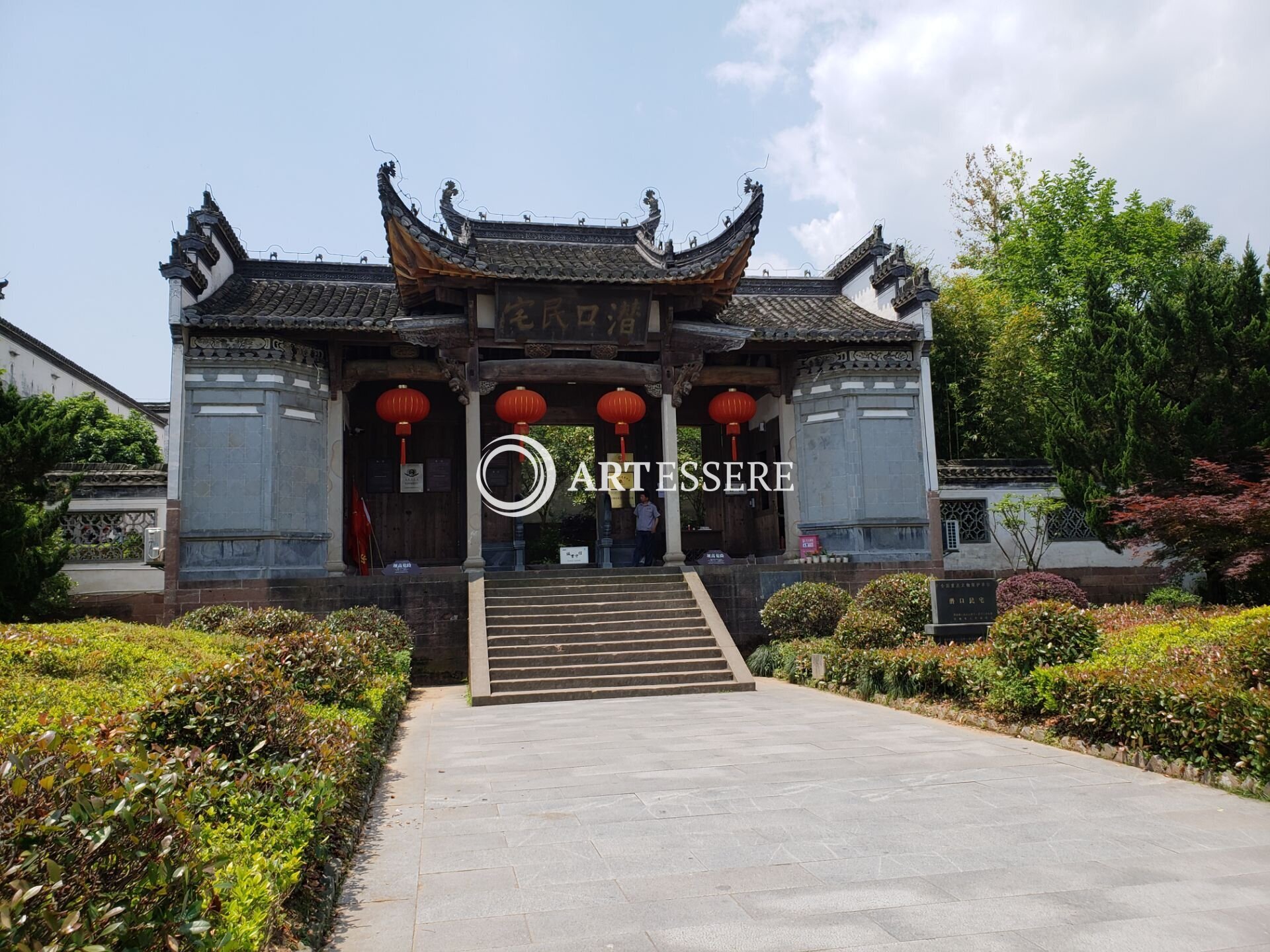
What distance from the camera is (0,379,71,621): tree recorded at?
10.0m

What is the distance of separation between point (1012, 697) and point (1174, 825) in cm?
269

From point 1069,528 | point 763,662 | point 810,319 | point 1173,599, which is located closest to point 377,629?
point 763,662

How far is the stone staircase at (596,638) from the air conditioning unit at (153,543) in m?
4.66

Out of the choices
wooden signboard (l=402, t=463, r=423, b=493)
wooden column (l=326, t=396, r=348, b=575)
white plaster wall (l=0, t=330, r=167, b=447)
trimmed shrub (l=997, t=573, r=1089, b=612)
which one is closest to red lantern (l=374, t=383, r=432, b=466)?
wooden column (l=326, t=396, r=348, b=575)

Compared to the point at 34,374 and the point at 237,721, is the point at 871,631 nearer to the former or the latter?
the point at 237,721

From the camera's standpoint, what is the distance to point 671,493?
13.4 m

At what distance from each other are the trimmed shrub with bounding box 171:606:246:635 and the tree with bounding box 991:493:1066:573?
457 inches

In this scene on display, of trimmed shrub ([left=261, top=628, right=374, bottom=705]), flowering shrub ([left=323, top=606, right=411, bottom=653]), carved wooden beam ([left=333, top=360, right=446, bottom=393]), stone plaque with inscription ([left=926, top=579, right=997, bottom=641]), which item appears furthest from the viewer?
carved wooden beam ([left=333, top=360, right=446, bottom=393])

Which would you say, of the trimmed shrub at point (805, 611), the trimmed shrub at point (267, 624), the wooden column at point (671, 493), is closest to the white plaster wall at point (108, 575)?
the trimmed shrub at point (267, 624)

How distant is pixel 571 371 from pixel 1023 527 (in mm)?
7945

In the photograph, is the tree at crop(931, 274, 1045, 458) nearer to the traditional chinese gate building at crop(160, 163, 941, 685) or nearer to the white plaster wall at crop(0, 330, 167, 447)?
the traditional chinese gate building at crop(160, 163, 941, 685)

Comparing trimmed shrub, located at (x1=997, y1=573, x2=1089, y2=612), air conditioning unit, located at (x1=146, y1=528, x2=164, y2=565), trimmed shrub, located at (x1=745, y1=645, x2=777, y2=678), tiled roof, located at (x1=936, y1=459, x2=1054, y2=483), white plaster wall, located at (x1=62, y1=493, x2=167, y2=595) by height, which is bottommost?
trimmed shrub, located at (x1=745, y1=645, x2=777, y2=678)

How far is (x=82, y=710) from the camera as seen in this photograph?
438 cm

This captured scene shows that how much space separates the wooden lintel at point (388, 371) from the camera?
13312mm
